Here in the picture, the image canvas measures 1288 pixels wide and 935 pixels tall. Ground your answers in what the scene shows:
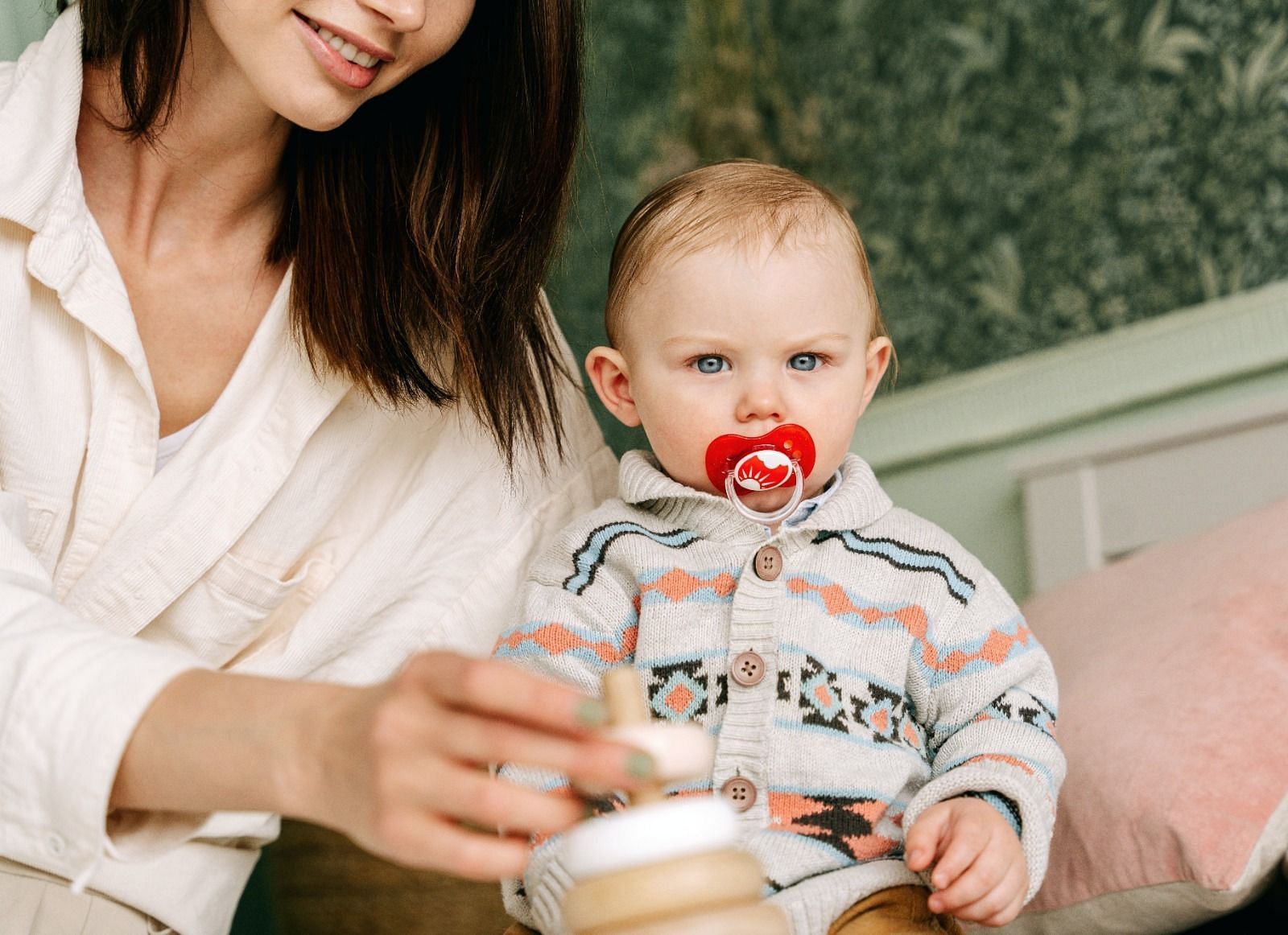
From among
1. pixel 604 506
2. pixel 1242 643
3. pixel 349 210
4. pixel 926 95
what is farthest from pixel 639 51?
pixel 1242 643

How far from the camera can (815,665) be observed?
1.07m

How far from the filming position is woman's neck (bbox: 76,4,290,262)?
4.25 feet

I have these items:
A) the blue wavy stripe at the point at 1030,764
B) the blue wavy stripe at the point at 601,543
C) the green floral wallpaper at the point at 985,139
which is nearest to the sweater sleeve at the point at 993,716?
the blue wavy stripe at the point at 1030,764

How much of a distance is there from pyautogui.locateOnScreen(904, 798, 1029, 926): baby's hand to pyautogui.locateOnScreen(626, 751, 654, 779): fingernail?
47 cm

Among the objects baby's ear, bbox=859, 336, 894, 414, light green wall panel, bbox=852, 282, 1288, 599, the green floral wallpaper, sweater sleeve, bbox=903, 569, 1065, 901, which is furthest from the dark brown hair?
light green wall panel, bbox=852, 282, 1288, 599

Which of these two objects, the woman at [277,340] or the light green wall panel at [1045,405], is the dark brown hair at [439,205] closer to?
the woman at [277,340]

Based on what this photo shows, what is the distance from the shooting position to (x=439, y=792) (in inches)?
21.3

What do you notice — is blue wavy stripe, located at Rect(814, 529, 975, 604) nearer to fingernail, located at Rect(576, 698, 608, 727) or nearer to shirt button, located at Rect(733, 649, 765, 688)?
shirt button, located at Rect(733, 649, 765, 688)

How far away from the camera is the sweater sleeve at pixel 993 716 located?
99 centimetres

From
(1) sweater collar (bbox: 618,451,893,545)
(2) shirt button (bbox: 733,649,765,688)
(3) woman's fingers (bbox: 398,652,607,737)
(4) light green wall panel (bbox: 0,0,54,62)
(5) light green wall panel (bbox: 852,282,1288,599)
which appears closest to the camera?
(3) woman's fingers (bbox: 398,652,607,737)

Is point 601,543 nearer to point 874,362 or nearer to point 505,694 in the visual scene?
point 874,362

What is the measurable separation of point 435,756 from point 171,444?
2.70 ft

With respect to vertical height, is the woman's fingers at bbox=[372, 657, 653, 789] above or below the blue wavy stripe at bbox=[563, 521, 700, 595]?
below

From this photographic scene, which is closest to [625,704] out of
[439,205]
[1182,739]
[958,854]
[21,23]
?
[958,854]
